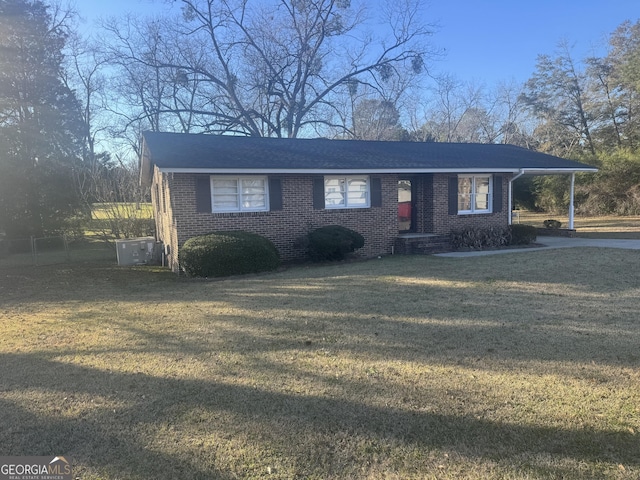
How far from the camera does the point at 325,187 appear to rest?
13.1 m

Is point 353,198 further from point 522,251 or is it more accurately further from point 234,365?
point 234,365

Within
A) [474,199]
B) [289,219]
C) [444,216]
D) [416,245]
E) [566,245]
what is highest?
[474,199]

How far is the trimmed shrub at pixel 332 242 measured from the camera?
1191 cm

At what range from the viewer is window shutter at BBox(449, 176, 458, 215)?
576 inches

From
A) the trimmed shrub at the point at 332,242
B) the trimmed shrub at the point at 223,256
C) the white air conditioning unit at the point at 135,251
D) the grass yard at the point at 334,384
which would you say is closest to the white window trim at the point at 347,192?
the trimmed shrub at the point at 332,242

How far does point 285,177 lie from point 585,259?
817cm

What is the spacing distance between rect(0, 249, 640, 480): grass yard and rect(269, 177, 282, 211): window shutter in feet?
16.1

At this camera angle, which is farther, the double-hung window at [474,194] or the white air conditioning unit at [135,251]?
the double-hung window at [474,194]

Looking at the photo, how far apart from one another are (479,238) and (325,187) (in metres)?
5.53

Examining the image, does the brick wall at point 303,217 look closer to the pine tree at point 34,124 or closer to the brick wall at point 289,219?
the brick wall at point 289,219

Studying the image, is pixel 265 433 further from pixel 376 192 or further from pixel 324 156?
pixel 324 156

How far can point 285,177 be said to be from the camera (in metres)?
12.4

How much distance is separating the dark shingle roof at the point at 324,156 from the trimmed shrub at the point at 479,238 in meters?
2.07

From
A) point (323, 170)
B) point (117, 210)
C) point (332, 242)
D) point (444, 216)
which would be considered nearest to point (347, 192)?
point (323, 170)
